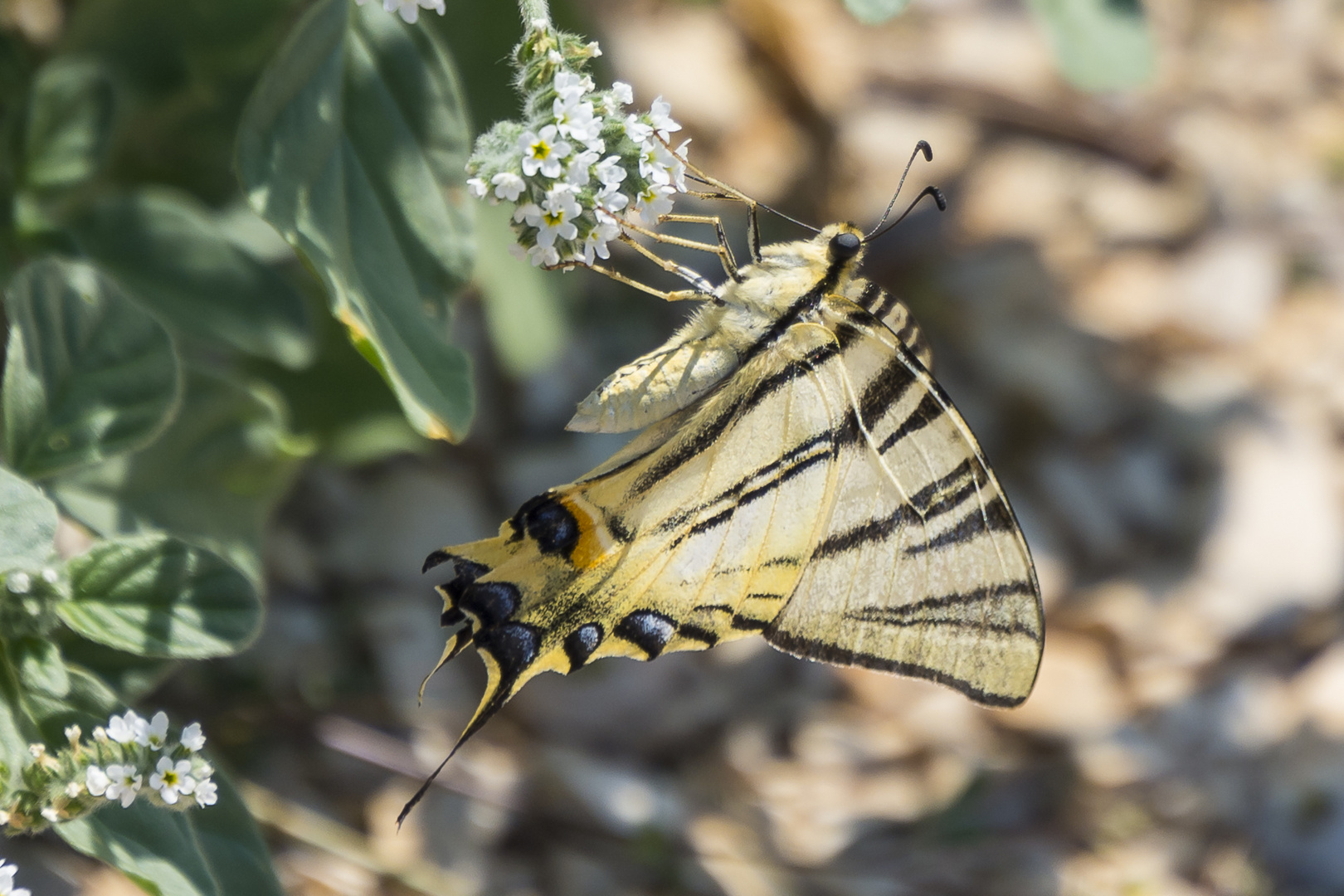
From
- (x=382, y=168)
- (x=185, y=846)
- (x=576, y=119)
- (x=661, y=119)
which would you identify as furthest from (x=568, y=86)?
(x=185, y=846)

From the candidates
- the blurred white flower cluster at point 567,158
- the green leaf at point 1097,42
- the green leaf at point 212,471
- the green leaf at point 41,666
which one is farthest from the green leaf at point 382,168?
the green leaf at point 1097,42

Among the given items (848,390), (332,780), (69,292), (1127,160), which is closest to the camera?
(69,292)

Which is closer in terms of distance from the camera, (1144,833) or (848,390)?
(848,390)

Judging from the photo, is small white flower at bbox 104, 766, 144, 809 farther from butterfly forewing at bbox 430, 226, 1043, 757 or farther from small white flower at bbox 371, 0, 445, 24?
small white flower at bbox 371, 0, 445, 24

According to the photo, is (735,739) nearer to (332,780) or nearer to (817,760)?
(817,760)

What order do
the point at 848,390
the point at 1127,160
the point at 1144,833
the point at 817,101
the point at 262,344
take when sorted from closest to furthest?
the point at 848,390 < the point at 262,344 < the point at 1144,833 < the point at 817,101 < the point at 1127,160

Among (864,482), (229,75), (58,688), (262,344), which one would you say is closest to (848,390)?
(864,482)
